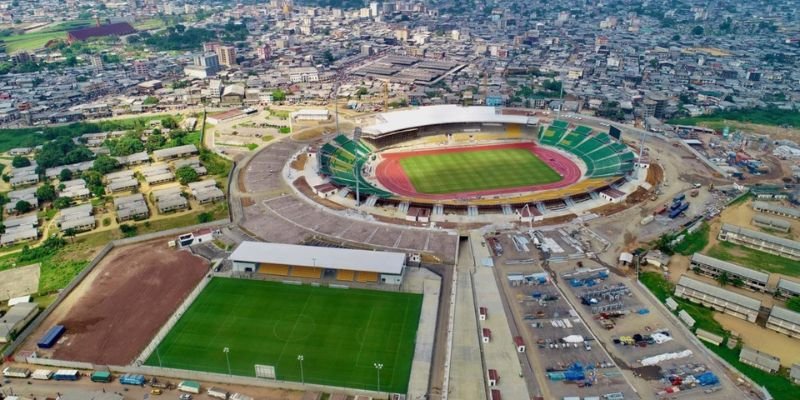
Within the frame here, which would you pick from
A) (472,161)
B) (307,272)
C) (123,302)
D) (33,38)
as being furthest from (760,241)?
(33,38)

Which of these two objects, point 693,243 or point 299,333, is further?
point 693,243

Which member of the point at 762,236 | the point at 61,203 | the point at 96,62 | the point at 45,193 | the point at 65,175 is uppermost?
the point at 96,62

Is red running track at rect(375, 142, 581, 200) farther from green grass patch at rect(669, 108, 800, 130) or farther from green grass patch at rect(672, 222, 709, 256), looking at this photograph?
green grass patch at rect(669, 108, 800, 130)

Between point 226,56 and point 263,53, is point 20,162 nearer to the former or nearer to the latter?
point 226,56

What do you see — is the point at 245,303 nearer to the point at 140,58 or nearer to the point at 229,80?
the point at 229,80

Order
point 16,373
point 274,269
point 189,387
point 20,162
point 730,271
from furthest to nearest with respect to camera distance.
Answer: point 20,162 < point 274,269 < point 730,271 < point 16,373 < point 189,387

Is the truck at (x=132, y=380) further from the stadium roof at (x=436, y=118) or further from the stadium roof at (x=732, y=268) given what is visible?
the stadium roof at (x=436, y=118)

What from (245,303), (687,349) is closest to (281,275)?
(245,303)
